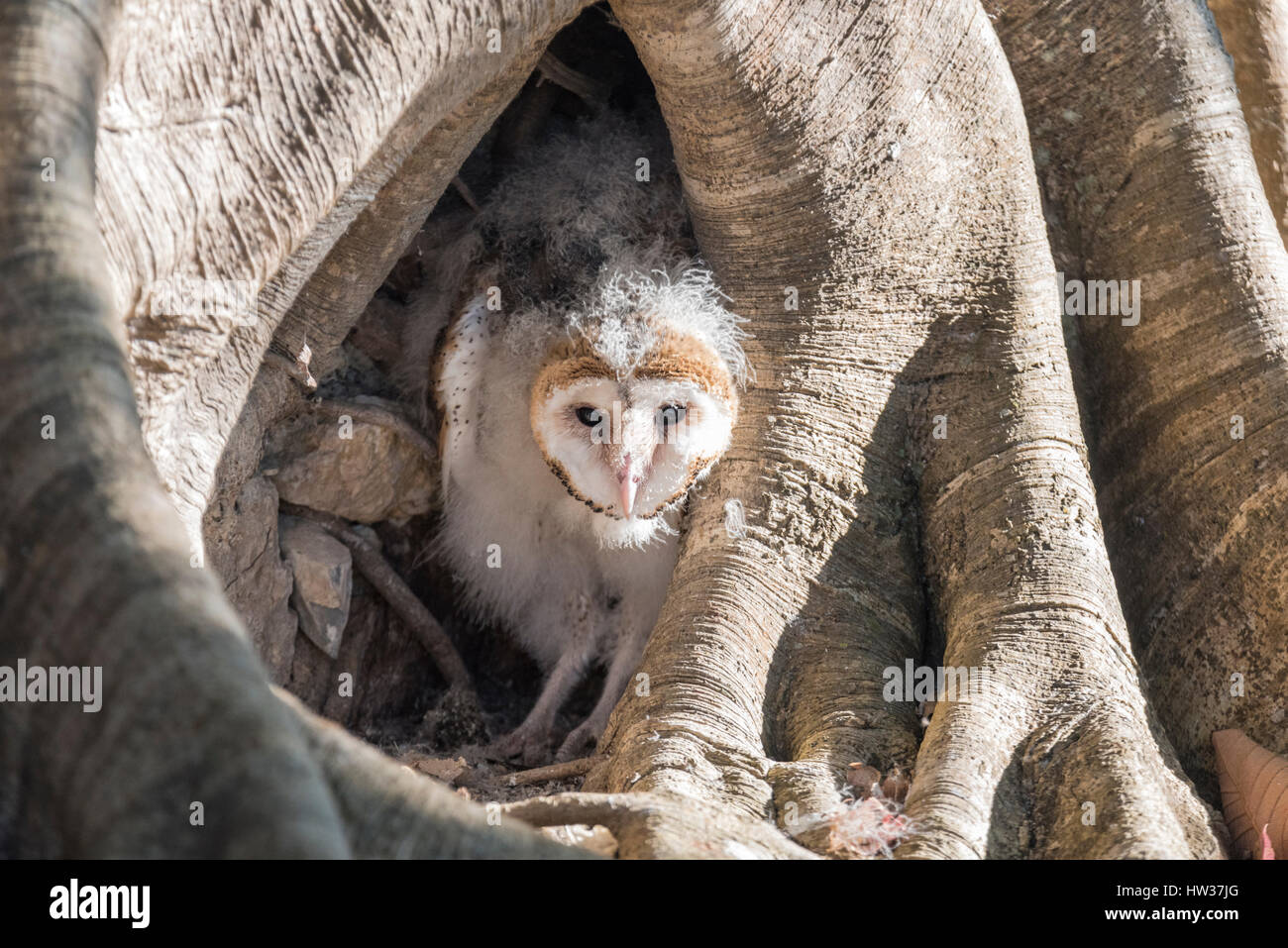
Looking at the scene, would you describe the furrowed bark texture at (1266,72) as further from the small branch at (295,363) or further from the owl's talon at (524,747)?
the small branch at (295,363)

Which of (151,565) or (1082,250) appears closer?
(151,565)

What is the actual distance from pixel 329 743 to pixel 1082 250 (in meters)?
2.46

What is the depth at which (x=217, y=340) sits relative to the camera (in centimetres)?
202

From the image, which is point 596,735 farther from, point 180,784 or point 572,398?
point 180,784

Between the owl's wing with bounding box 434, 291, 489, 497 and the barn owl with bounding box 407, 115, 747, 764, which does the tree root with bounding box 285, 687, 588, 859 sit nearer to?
the barn owl with bounding box 407, 115, 747, 764

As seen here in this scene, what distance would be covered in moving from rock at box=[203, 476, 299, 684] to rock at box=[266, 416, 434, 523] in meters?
0.09

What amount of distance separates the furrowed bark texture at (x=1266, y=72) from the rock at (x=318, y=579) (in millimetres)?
3048

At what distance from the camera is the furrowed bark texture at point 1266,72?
3754mm

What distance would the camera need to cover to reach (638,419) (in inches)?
107

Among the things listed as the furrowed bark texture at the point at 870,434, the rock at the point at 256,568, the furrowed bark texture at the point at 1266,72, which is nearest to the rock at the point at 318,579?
the rock at the point at 256,568

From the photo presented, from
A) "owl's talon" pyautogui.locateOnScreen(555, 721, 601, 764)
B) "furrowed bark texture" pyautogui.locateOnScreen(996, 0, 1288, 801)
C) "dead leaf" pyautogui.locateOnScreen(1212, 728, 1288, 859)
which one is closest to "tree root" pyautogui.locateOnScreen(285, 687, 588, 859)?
"dead leaf" pyautogui.locateOnScreen(1212, 728, 1288, 859)

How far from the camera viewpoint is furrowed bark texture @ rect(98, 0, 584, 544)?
176 centimetres

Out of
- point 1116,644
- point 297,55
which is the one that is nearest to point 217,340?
point 297,55

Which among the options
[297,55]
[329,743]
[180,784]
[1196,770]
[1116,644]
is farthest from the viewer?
[1196,770]
